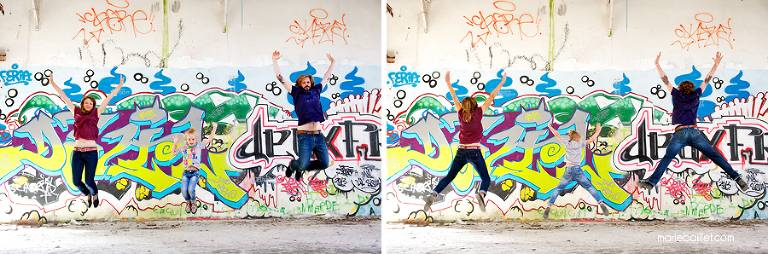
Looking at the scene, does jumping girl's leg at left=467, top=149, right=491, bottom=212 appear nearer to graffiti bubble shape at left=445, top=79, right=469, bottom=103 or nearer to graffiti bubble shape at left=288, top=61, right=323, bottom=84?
graffiti bubble shape at left=445, top=79, right=469, bottom=103

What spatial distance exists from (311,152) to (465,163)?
7.14ft

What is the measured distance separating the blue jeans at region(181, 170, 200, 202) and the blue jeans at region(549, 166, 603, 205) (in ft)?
16.8

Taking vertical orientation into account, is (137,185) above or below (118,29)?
below

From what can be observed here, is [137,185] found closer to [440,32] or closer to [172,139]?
[172,139]

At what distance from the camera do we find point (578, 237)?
5801mm

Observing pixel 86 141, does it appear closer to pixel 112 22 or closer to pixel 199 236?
pixel 112 22

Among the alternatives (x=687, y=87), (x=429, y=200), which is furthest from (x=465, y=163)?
(x=687, y=87)

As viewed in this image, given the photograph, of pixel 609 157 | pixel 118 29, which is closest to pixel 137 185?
pixel 118 29

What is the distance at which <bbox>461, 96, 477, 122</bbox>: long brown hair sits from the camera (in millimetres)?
6594

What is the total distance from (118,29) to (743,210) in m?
9.26

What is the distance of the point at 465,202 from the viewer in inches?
261

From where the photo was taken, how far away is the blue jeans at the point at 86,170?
639cm

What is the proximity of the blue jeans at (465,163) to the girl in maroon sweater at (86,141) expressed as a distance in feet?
15.8

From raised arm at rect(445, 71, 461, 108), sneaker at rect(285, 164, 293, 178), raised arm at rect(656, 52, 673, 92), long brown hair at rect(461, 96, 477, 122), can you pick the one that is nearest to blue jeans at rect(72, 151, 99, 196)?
sneaker at rect(285, 164, 293, 178)
